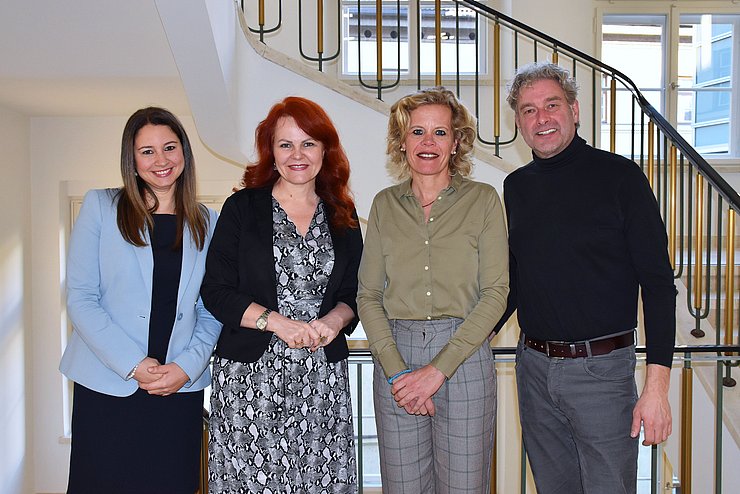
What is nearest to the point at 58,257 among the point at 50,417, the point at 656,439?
the point at 50,417

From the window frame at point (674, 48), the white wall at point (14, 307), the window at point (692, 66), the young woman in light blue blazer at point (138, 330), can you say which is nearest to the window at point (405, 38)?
the window frame at point (674, 48)

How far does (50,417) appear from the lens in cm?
595

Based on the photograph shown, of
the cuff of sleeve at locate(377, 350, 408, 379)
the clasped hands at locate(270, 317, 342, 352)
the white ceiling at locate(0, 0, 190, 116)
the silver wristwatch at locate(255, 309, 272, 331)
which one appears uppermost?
the white ceiling at locate(0, 0, 190, 116)

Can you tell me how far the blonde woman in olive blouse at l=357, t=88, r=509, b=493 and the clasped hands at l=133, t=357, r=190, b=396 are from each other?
21.0 inches

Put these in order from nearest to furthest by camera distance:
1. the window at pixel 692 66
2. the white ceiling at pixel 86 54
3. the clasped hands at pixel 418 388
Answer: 1. the clasped hands at pixel 418 388
2. the white ceiling at pixel 86 54
3. the window at pixel 692 66

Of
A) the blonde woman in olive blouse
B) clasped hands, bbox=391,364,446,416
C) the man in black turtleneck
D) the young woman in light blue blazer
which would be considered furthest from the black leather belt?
the young woman in light blue blazer

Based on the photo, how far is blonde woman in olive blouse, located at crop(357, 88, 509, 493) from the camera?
1843 millimetres

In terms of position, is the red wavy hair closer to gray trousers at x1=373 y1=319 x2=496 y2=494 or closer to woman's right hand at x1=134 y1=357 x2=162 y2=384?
gray trousers at x1=373 y1=319 x2=496 y2=494

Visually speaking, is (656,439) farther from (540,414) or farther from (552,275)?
(552,275)

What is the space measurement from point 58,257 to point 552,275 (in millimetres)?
5019

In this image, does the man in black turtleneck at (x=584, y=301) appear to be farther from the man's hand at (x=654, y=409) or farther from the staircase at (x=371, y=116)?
the staircase at (x=371, y=116)

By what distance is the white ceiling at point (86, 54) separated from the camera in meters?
3.47

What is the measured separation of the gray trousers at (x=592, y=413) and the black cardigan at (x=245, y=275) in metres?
0.57

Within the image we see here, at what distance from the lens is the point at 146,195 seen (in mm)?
2092
